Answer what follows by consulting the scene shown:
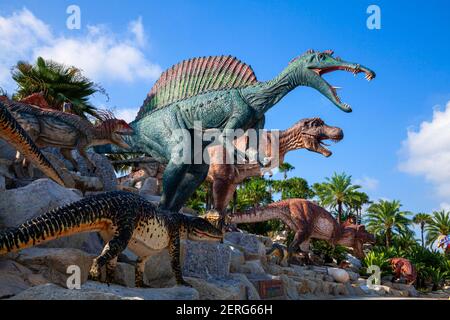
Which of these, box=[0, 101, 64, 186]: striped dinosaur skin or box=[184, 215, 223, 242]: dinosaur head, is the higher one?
box=[0, 101, 64, 186]: striped dinosaur skin

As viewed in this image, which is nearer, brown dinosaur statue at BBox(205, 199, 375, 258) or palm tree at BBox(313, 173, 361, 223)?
brown dinosaur statue at BBox(205, 199, 375, 258)

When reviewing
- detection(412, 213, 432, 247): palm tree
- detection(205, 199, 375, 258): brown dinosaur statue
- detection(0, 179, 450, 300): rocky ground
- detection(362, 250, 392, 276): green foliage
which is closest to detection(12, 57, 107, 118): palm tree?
detection(205, 199, 375, 258): brown dinosaur statue

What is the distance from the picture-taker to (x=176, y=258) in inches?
159

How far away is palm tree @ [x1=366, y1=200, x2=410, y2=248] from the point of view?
29766 millimetres

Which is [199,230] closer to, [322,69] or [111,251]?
[111,251]

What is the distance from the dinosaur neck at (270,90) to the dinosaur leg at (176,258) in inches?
78.7

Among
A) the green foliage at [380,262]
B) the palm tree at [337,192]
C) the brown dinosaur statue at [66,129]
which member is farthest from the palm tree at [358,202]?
the brown dinosaur statue at [66,129]

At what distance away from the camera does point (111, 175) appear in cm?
776

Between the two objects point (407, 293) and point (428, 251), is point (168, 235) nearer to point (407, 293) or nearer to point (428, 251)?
point (407, 293)

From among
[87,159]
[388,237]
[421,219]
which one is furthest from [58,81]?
[421,219]

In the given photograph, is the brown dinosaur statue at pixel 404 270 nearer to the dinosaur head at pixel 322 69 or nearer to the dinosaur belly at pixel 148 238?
the dinosaur head at pixel 322 69

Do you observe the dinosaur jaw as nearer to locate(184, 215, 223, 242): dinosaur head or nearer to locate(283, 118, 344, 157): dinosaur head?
locate(283, 118, 344, 157): dinosaur head

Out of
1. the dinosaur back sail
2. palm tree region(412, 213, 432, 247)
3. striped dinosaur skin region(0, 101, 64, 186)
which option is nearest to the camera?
striped dinosaur skin region(0, 101, 64, 186)

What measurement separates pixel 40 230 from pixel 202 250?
272cm
